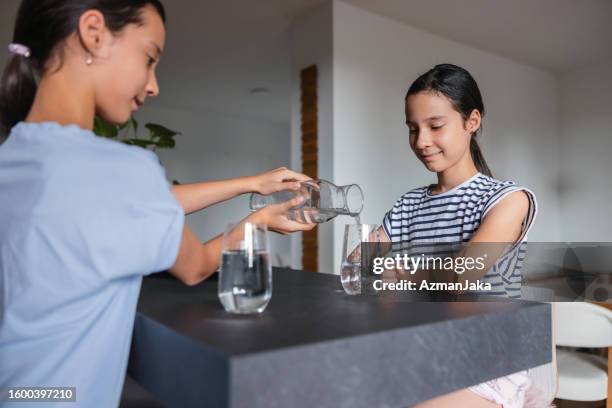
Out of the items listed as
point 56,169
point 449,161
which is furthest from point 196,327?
point 449,161

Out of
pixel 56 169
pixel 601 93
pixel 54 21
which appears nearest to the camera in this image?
pixel 56 169

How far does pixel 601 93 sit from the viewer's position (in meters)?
4.91

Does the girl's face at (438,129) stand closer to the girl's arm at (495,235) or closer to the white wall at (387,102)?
the girl's arm at (495,235)

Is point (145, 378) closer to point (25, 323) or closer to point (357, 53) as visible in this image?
point (25, 323)

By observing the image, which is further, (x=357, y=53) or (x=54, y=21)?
(x=357, y=53)

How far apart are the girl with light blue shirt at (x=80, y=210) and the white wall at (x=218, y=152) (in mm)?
5756

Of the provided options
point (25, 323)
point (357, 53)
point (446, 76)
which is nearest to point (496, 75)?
point (357, 53)

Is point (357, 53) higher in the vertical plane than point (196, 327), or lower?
higher

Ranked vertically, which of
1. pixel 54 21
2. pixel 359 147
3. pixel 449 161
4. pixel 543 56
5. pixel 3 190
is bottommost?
pixel 3 190

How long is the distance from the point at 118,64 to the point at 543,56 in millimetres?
4937

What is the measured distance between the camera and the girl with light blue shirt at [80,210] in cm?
54

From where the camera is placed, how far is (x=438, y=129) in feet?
3.89

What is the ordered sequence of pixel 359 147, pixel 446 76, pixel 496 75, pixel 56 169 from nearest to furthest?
pixel 56 169 → pixel 446 76 → pixel 359 147 → pixel 496 75

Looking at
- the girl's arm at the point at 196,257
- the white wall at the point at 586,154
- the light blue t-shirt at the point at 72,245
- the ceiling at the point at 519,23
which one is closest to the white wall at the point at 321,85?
the ceiling at the point at 519,23
